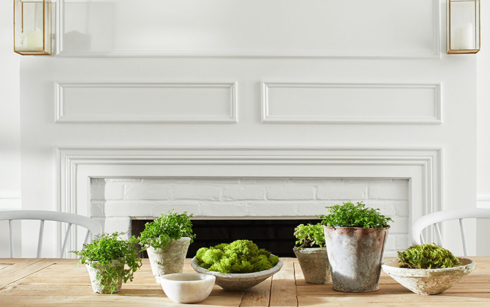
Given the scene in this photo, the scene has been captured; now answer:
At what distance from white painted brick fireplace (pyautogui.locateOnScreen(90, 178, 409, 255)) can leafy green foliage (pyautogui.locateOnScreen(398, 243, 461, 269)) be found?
118 centimetres

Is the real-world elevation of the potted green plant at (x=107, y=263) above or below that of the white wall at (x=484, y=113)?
below

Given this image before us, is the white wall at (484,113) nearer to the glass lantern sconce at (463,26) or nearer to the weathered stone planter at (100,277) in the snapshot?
the glass lantern sconce at (463,26)

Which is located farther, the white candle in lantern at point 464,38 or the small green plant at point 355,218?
the white candle in lantern at point 464,38

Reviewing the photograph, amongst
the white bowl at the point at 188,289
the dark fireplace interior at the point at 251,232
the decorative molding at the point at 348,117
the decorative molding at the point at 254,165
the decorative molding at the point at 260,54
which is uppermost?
the decorative molding at the point at 260,54

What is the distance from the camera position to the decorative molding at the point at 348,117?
2.18 m

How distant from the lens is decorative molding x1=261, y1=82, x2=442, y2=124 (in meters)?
2.18

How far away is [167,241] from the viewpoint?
1.12 metres

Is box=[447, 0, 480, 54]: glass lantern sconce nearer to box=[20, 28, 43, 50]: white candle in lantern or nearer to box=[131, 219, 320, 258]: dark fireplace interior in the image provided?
box=[131, 219, 320, 258]: dark fireplace interior

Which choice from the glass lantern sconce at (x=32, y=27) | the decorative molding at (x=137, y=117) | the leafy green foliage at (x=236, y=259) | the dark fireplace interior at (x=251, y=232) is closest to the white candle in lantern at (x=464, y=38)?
the decorative molding at (x=137, y=117)

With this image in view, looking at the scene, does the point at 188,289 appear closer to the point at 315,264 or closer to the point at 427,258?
the point at 315,264

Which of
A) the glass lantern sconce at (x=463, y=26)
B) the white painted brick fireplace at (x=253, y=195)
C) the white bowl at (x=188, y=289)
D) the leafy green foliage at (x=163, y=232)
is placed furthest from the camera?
the white painted brick fireplace at (x=253, y=195)

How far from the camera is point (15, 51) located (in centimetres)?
213

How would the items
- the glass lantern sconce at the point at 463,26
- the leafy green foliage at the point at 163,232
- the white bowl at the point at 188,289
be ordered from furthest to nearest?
the glass lantern sconce at the point at 463,26 → the leafy green foliage at the point at 163,232 → the white bowl at the point at 188,289

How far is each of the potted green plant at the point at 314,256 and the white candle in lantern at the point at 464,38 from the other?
1404 millimetres
